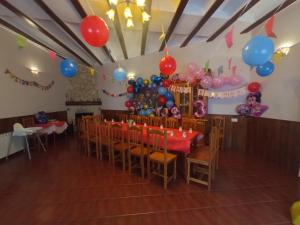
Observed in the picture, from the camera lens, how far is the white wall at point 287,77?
3072 mm

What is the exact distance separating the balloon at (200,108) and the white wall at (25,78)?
5.07m

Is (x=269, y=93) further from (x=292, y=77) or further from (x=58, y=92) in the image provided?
(x=58, y=92)

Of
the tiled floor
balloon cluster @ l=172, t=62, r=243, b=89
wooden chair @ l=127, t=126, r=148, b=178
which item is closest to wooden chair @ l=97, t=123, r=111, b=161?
the tiled floor

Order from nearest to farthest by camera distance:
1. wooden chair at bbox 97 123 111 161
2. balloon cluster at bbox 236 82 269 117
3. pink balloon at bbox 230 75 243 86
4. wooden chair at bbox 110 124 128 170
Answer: wooden chair at bbox 110 124 128 170
wooden chair at bbox 97 123 111 161
balloon cluster at bbox 236 82 269 117
pink balloon at bbox 230 75 243 86

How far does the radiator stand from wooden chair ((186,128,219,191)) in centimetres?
441

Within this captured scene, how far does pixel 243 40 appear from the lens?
4277 mm

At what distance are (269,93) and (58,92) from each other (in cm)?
712

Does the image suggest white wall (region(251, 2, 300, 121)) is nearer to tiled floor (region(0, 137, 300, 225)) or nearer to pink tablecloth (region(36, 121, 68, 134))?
tiled floor (region(0, 137, 300, 225))

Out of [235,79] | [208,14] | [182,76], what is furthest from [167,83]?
[208,14]

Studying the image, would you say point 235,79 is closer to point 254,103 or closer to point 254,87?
point 254,87

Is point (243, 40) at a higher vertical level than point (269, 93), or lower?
higher

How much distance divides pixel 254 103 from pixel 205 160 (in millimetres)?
2469

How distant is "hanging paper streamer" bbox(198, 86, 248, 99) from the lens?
4312mm

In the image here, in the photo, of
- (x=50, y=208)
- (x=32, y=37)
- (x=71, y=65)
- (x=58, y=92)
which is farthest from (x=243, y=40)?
(x=58, y=92)
